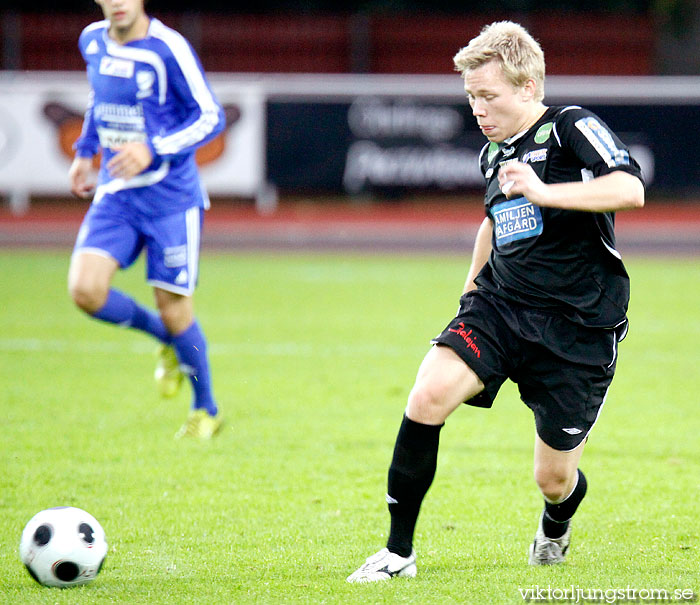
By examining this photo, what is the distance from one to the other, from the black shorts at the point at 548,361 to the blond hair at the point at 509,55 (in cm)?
77

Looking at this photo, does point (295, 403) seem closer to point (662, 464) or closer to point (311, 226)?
point (662, 464)

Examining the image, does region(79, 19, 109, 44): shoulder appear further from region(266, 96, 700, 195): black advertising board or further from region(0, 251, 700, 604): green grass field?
region(266, 96, 700, 195): black advertising board

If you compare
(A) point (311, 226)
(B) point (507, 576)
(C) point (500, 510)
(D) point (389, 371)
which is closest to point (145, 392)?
(D) point (389, 371)

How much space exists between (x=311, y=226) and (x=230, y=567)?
14.3 metres

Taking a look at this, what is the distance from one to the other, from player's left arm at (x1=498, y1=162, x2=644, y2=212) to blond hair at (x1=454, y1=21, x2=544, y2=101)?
406 mm

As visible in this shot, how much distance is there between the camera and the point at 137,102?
18.1 feet

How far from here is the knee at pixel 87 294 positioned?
5375 millimetres

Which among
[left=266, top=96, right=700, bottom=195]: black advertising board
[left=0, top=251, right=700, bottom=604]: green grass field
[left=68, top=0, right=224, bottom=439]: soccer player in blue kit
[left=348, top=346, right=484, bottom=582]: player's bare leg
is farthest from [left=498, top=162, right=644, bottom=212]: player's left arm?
[left=266, top=96, right=700, bottom=195]: black advertising board

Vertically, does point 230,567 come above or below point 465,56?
below

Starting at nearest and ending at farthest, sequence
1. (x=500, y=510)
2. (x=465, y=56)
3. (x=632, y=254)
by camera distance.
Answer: (x=465, y=56), (x=500, y=510), (x=632, y=254)

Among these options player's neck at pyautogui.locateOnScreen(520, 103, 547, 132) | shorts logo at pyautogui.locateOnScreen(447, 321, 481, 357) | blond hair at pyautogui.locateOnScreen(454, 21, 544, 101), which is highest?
blond hair at pyautogui.locateOnScreen(454, 21, 544, 101)

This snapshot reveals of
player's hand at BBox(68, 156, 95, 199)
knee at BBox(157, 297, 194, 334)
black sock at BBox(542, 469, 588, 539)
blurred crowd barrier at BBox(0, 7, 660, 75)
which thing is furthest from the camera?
blurred crowd barrier at BBox(0, 7, 660, 75)

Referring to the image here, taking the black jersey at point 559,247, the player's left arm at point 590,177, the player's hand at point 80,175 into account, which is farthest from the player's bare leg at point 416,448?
the player's hand at point 80,175

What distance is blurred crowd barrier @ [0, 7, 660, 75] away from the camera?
2295 cm
